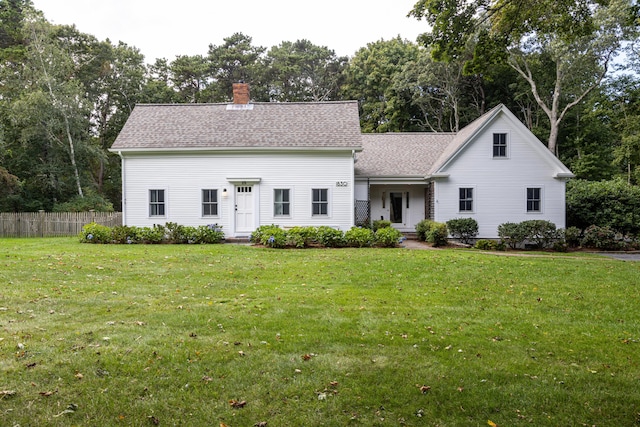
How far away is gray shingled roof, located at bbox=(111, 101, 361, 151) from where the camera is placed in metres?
17.6

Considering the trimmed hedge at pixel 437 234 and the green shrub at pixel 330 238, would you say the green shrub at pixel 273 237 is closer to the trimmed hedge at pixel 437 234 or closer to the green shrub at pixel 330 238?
the green shrub at pixel 330 238

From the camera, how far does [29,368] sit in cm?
385

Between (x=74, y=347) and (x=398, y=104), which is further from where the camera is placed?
(x=398, y=104)

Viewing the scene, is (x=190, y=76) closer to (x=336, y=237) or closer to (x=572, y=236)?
(x=336, y=237)

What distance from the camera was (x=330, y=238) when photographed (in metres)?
14.6

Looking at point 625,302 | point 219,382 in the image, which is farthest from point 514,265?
point 219,382

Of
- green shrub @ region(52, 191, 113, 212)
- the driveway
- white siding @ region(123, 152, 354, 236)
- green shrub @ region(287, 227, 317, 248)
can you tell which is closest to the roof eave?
white siding @ region(123, 152, 354, 236)

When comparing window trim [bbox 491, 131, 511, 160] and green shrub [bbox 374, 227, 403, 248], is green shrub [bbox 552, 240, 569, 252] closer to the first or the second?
window trim [bbox 491, 131, 511, 160]

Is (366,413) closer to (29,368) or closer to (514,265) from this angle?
(29,368)

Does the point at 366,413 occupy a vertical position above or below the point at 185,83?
below

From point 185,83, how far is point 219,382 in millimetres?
42824

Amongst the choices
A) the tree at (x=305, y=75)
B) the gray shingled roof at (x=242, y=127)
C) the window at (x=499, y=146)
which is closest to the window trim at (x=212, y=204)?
the gray shingled roof at (x=242, y=127)

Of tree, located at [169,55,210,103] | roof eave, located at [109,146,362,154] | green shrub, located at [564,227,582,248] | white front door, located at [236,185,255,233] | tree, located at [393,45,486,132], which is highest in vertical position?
tree, located at [169,55,210,103]

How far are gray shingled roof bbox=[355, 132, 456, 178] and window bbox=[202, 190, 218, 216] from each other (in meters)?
7.11
